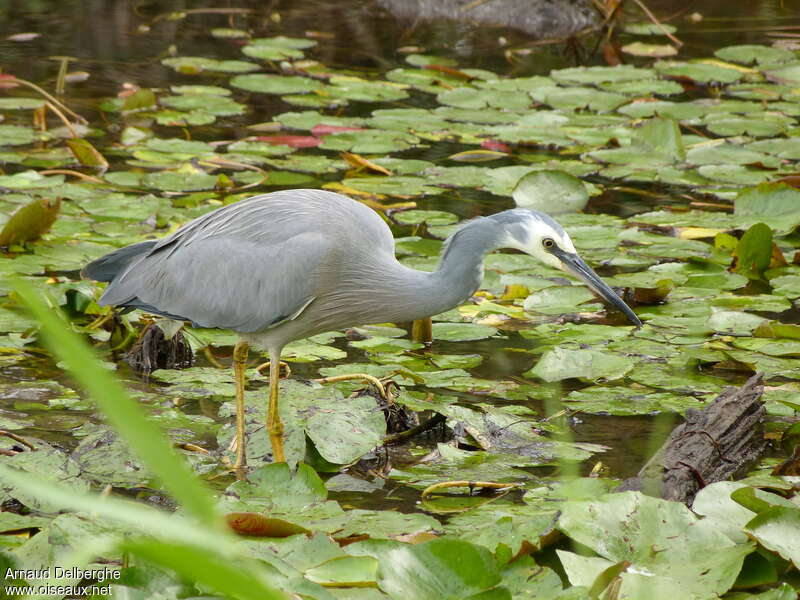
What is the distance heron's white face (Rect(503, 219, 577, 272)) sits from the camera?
3725 millimetres

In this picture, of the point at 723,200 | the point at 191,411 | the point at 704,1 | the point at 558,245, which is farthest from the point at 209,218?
the point at 704,1

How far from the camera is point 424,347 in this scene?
4926 mm

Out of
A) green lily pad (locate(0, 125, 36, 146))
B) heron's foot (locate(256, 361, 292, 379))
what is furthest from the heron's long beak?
green lily pad (locate(0, 125, 36, 146))

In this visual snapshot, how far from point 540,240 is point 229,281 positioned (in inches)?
45.9

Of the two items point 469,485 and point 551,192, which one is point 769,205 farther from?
point 469,485

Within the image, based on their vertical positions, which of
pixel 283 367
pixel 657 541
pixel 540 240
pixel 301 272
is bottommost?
pixel 283 367

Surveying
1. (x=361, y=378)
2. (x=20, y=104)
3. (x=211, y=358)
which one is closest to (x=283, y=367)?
(x=211, y=358)

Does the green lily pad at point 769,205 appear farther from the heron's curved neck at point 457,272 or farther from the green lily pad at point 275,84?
the green lily pad at point 275,84

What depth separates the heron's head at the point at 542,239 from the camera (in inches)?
147

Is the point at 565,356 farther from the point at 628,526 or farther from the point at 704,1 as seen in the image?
the point at 704,1

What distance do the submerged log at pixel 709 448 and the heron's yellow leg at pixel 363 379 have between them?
1.02 meters

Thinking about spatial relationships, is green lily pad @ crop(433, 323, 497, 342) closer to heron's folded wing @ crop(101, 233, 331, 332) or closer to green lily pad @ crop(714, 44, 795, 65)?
heron's folded wing @ crop(101, 233, 331, 332)

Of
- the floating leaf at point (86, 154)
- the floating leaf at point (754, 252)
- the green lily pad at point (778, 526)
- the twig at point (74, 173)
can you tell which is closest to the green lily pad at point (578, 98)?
the floating leaf at point (754, 252)

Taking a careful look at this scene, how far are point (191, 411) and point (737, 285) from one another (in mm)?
2586
